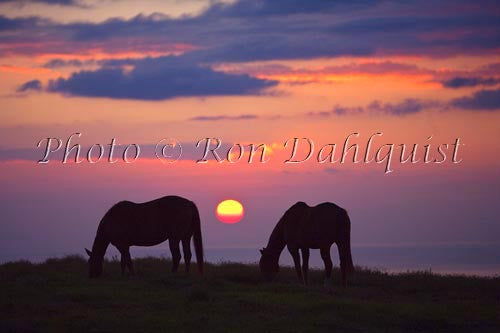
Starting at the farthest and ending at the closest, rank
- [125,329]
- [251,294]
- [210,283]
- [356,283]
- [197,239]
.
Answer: [197,239]
[356,283]
[210,283]
[251,294]
[125,329]

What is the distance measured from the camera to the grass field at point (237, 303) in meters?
16.9

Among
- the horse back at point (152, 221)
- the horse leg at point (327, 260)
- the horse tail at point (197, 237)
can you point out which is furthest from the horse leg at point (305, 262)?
the horse back at point (152, 221)

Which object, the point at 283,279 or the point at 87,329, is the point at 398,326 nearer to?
the point at 87,329

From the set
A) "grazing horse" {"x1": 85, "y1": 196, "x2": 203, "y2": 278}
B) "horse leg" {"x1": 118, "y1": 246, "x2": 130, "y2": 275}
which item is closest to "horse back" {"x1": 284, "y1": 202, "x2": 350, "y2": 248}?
"grazing horse" {"x1": 85, "y1": 196, "x2": 203, "y2": 278}

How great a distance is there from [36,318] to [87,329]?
54.4 inches

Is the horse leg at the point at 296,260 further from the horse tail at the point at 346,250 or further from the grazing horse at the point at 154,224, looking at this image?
the grazing horse at the point at 154,224

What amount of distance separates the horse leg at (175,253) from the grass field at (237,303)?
0.56 metres

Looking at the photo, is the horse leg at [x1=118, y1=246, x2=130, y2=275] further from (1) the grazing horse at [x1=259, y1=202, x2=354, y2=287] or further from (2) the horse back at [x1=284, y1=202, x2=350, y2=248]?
(2) the horse back at [x1=284, y1=202, x2=350, y2=248]

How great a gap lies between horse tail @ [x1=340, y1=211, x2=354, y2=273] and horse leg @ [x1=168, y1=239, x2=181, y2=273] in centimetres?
501

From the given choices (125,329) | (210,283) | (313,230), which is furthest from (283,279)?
(125,329)

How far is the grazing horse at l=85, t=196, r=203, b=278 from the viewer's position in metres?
25.5

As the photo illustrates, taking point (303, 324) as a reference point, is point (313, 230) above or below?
above

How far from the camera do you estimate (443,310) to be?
61.1ft

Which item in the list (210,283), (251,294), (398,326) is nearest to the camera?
(398,326)
